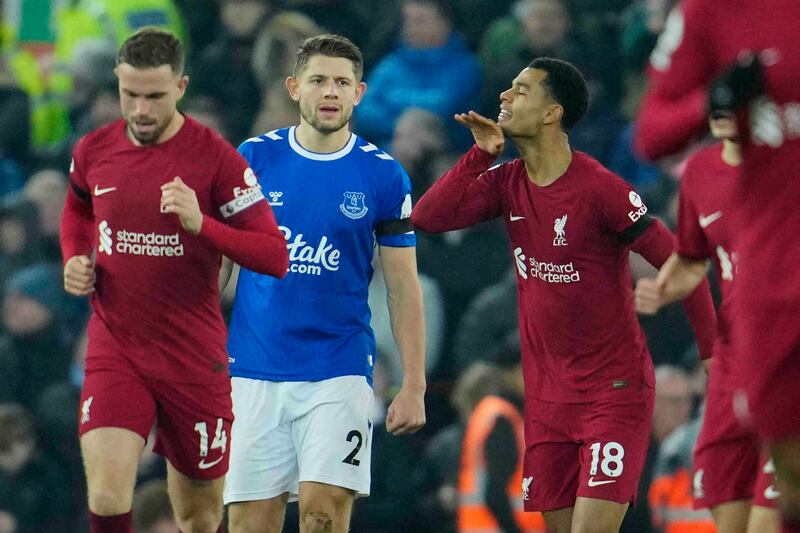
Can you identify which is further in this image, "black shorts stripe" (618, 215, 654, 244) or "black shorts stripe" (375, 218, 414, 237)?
"black shorts stripe" (375, 218, 414, 237)

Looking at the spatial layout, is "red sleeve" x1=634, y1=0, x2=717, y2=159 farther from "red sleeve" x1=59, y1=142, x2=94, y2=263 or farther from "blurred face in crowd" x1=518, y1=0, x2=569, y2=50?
"blurred face in crowd" x1=518, y1=0, x2=569, y2=50

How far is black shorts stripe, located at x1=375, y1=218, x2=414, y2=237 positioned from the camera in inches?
309

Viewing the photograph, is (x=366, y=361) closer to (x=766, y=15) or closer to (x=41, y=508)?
(x=766, y=15)

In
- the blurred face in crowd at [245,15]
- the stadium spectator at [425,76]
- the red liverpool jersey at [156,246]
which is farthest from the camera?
the blurred face in crowd at [245,15]

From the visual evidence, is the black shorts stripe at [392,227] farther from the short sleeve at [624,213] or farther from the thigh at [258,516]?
the thigh at [258,516]

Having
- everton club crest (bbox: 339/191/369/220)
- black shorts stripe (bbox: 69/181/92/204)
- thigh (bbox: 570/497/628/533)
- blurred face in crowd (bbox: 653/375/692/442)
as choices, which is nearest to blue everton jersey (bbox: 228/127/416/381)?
everton club crest (bbox: 339/191/369/220)

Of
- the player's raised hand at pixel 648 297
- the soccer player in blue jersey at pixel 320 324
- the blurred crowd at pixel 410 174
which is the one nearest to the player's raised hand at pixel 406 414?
the soccer player in blue jersey at pixel 320 324

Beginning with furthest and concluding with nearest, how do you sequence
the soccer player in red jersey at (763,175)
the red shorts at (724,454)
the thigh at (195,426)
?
the thigh at (195,426) < the red shorts at (724,454) < the soccer player in red jersey at (763,175)

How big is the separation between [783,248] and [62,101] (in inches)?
407

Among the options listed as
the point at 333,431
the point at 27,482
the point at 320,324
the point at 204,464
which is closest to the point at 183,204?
the point at 320,324

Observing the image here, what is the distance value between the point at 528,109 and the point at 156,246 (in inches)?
72.4

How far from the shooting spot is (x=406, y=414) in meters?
7.60

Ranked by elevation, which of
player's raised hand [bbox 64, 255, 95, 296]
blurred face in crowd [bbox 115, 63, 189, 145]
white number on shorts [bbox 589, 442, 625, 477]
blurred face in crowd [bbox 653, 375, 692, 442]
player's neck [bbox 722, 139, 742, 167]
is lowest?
white number on shorts [bbox 589, 442, 625, 477]

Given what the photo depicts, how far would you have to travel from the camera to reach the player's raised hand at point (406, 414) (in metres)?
7.58
